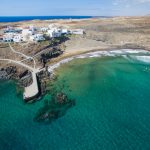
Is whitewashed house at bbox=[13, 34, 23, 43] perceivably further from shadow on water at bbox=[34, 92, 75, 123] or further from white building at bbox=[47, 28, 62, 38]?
shadow on water at bbox=[34, 92, 75, 123]

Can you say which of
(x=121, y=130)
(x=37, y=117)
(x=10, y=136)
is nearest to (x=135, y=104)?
(x=121, y=130)

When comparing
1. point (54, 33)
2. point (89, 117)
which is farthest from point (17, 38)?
point (89, 117)

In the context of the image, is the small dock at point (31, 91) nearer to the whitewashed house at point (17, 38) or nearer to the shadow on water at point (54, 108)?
the shadow on water at point (54, 108)

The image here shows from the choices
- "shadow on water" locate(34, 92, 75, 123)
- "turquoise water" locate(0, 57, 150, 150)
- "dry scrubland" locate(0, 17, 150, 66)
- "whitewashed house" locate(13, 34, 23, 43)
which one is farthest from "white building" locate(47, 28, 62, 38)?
"shadow on water" locate(34, 92, 75, 123)

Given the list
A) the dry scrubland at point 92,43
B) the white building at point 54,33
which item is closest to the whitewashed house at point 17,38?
the dry scrubland at point 92,43

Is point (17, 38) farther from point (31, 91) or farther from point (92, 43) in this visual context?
point (31, 91)
